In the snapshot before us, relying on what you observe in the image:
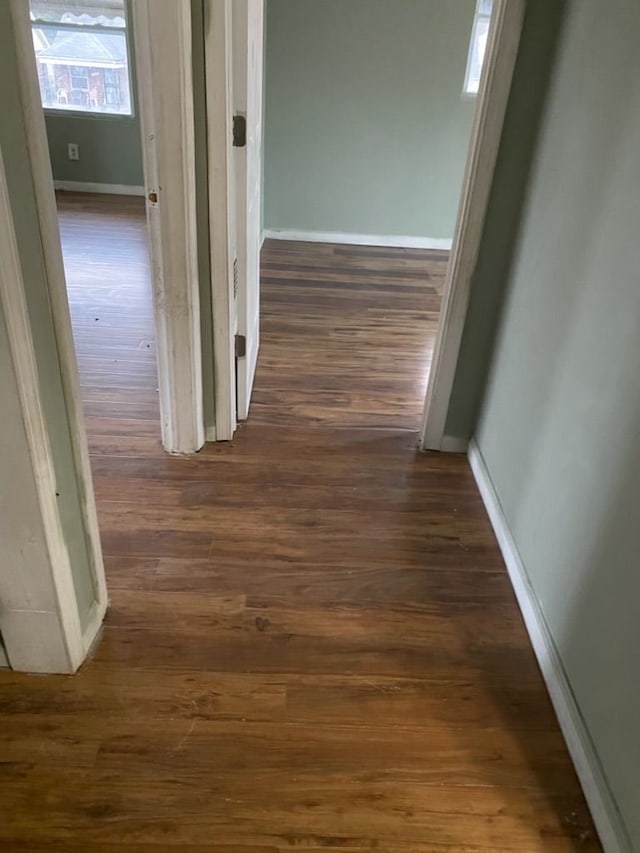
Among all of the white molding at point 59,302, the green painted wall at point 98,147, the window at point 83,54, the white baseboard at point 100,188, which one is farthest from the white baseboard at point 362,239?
the white molding at point 59,302

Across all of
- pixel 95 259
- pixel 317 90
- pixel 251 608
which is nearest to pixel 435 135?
pixel 317 90

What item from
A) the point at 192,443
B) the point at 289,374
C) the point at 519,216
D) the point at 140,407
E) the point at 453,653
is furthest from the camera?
the point at 289,374

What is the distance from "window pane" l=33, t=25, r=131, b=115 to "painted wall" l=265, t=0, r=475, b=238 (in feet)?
4.59

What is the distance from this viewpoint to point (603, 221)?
1497 millimetres

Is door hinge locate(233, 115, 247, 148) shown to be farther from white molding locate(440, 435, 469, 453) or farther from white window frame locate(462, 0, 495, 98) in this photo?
white window frame locate(462, 0, 495, 98)

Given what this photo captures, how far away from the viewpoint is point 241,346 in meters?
2.37

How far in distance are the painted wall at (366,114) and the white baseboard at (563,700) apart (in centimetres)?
277

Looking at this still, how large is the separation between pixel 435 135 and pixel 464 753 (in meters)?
3.75

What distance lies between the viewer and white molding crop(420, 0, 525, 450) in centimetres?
181

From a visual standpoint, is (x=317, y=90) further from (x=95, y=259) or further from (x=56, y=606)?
(x=56, y=606)

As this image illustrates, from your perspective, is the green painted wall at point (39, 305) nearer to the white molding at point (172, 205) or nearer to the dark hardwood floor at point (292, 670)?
the dark hardwood floor at point (292, 670)

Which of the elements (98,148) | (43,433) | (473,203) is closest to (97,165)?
(98,148)

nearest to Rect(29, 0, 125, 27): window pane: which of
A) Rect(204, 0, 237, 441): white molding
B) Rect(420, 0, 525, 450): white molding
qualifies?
Rect(204, 0, 237, 441): white molding

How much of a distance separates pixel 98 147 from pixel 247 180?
10.8 feet
